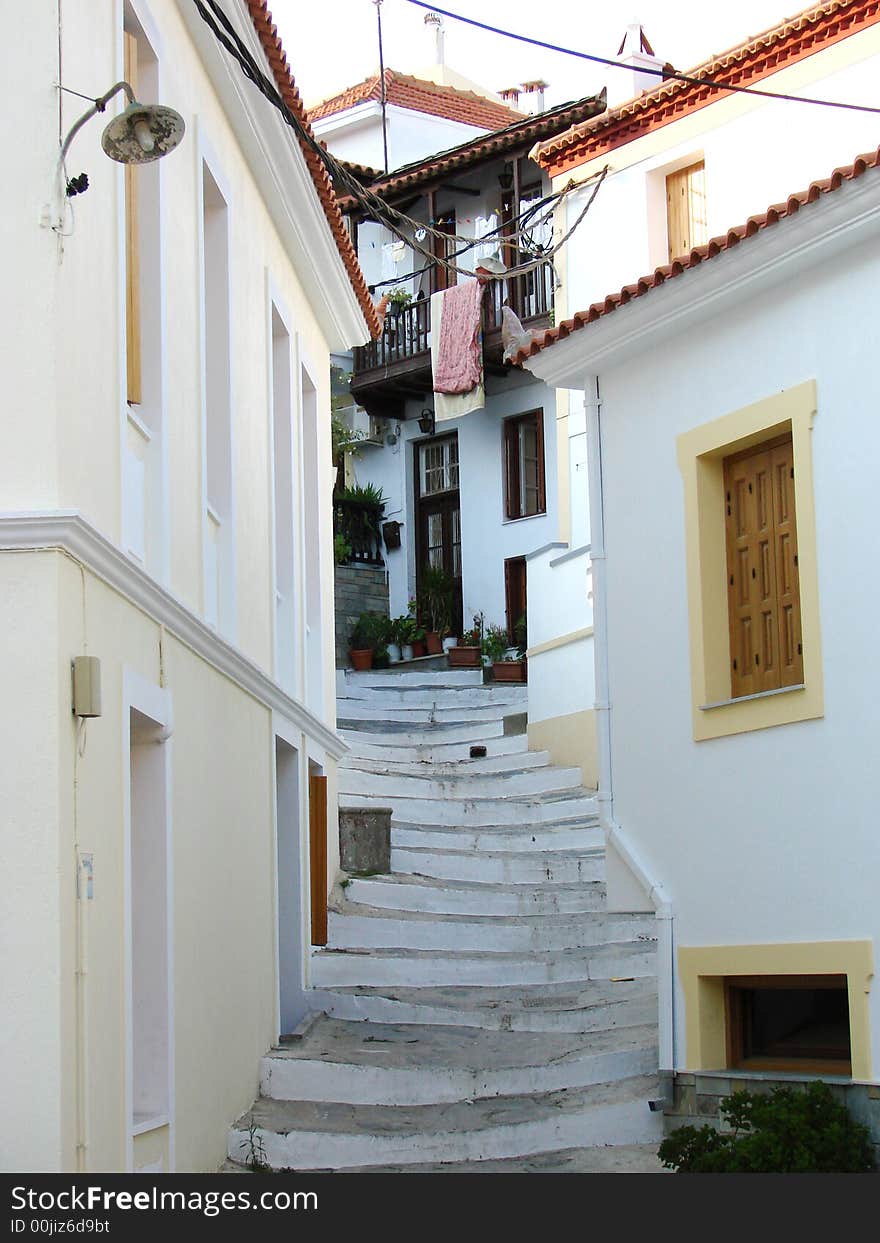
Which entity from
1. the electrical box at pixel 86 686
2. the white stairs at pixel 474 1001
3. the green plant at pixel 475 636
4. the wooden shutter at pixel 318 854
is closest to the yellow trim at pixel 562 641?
the white stairs at pixel 474 1001

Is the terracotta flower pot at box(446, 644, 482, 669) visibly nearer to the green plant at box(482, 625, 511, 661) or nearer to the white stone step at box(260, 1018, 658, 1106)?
the green plant at box(482, 625, 511, 661)

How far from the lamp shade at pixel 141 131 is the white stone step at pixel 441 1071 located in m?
6.43

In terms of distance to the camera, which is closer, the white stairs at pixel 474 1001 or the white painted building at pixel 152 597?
the white painted building at pixel 152 597

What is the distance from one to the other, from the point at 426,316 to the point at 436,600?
4218 millimetres

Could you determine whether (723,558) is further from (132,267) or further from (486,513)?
(486,513)

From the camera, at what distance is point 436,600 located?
27516 mm

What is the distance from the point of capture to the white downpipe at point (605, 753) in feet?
37.5

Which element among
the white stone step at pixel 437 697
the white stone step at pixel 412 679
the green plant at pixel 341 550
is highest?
the green plant at pixel 341 550

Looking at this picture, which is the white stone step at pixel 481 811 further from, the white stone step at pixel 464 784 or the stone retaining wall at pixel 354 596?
the stone retaining wall at pixel 354 596

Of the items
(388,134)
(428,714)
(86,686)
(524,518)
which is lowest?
(86,686)

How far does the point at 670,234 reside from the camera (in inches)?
864

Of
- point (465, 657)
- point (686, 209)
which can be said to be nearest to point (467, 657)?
point (465, 657)

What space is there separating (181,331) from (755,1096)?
535cm

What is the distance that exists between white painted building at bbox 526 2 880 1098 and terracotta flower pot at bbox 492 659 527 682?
37.2 ft
